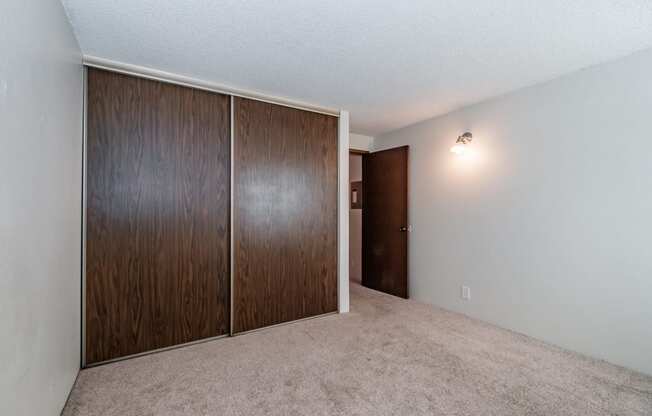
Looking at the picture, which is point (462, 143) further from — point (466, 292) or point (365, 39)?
point (365, 39)

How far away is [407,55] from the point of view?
2.21m

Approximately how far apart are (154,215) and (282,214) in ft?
3.58

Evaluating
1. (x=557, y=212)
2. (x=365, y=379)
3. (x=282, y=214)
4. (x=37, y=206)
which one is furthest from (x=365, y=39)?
(x=365, y=379)

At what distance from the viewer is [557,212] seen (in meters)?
2.57

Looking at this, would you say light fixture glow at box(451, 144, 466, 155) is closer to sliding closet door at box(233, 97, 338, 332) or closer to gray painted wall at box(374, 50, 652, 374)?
gray painted wall at box(374, 50, 652, 374)

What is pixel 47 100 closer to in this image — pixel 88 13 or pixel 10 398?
pixel 88 13

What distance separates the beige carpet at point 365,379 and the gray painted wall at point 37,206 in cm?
46

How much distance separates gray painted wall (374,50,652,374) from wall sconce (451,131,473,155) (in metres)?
0.06

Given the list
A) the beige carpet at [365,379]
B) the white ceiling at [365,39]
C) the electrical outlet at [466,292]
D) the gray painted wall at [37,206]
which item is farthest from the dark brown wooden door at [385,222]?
the gray painted wall at [37,206]

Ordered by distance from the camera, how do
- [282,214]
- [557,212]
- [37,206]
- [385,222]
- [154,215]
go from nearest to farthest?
[37,206], [154,215], [557,212], [282,214], [385,222]

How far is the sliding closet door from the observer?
281 centimetres

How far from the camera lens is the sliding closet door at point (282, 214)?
9.23 feet

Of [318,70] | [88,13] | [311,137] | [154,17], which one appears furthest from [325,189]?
[88,13]

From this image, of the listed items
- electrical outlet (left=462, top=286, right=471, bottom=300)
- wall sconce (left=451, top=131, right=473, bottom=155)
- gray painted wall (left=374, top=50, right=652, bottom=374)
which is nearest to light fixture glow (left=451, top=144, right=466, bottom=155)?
wall sconce (left=451, top=131, right=473, bottom=155)
